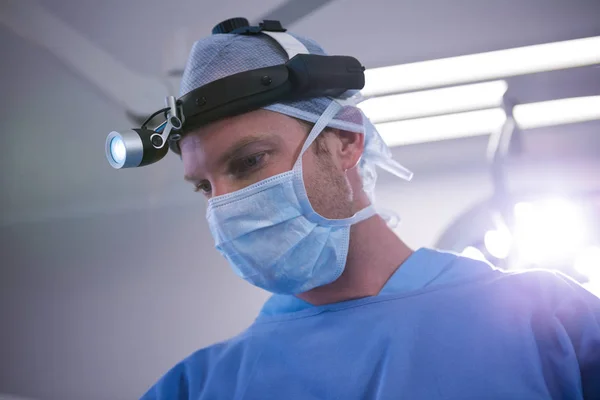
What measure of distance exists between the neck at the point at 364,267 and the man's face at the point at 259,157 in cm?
7

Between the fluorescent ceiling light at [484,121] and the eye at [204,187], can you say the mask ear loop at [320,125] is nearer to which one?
the eye at [204,187]

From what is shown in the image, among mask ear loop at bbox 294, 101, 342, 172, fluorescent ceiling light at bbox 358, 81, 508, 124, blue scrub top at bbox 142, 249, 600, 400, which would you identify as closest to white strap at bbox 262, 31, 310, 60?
mask ear loop at bbox 294, 101, 342, 172

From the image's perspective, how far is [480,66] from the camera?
197 cm

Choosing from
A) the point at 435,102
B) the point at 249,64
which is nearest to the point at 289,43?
the point at 249,64

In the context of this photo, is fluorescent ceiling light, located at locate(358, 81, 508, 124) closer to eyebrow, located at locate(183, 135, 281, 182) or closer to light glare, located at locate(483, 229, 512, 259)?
light glare, located at locate(483, 229, 512, 259)

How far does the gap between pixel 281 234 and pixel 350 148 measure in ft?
0.85

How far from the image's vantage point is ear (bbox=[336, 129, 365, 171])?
3.97 feet

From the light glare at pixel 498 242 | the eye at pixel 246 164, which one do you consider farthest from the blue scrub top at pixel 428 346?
the light glare at pixel 498 242

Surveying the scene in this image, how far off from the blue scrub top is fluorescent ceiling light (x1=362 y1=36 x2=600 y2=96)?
3.11ft

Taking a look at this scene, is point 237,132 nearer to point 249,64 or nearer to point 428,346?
point 249,64

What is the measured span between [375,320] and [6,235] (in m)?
2.08

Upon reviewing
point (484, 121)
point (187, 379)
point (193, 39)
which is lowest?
point (187, 379)

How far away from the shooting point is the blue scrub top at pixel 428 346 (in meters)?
0.97

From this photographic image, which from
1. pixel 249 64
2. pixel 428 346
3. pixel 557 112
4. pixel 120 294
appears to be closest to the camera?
pixel 428 346
